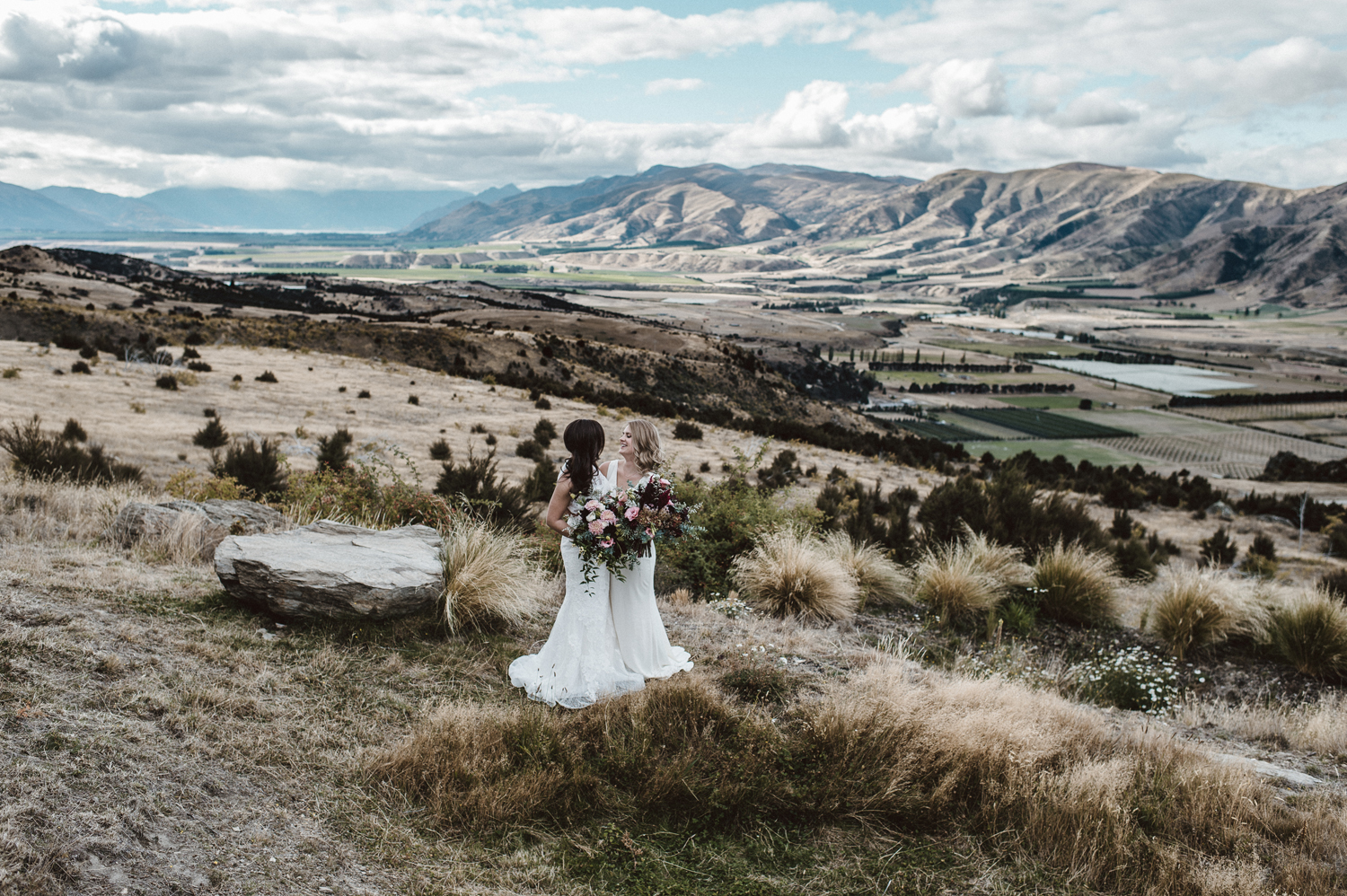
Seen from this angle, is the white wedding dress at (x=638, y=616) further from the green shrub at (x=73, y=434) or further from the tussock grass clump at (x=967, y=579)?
the green shrub at (x=73, y=434)

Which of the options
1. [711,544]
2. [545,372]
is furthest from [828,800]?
[545,372]

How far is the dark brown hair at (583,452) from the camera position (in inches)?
221

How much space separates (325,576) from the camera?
6.21 metres

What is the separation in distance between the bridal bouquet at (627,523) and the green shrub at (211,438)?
41.8 feet

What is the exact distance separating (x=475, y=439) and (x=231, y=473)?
8.77m

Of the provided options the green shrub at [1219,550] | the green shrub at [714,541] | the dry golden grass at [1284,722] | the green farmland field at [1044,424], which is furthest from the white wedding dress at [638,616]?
the green farmland field at [1044,424]

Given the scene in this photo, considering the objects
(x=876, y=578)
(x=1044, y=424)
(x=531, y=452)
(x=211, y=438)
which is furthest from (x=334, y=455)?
(x=1044, y=424)

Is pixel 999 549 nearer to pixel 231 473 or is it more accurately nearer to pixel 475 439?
pixel 231 473

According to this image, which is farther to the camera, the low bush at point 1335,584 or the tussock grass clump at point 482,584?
the low bush at point 1335,584

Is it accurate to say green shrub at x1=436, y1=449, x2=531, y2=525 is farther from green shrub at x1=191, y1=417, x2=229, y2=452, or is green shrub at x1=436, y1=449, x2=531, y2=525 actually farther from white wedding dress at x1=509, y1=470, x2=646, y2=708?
green shrub at x1=191, y1=417, x2=229, y2=452

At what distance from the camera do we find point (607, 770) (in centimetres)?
475

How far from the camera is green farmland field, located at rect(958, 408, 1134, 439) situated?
290ft

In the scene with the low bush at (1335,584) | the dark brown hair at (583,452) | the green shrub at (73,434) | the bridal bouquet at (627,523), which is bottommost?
the low bush at (1335,584)

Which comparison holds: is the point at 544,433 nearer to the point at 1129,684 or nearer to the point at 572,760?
the point at 1129,684
